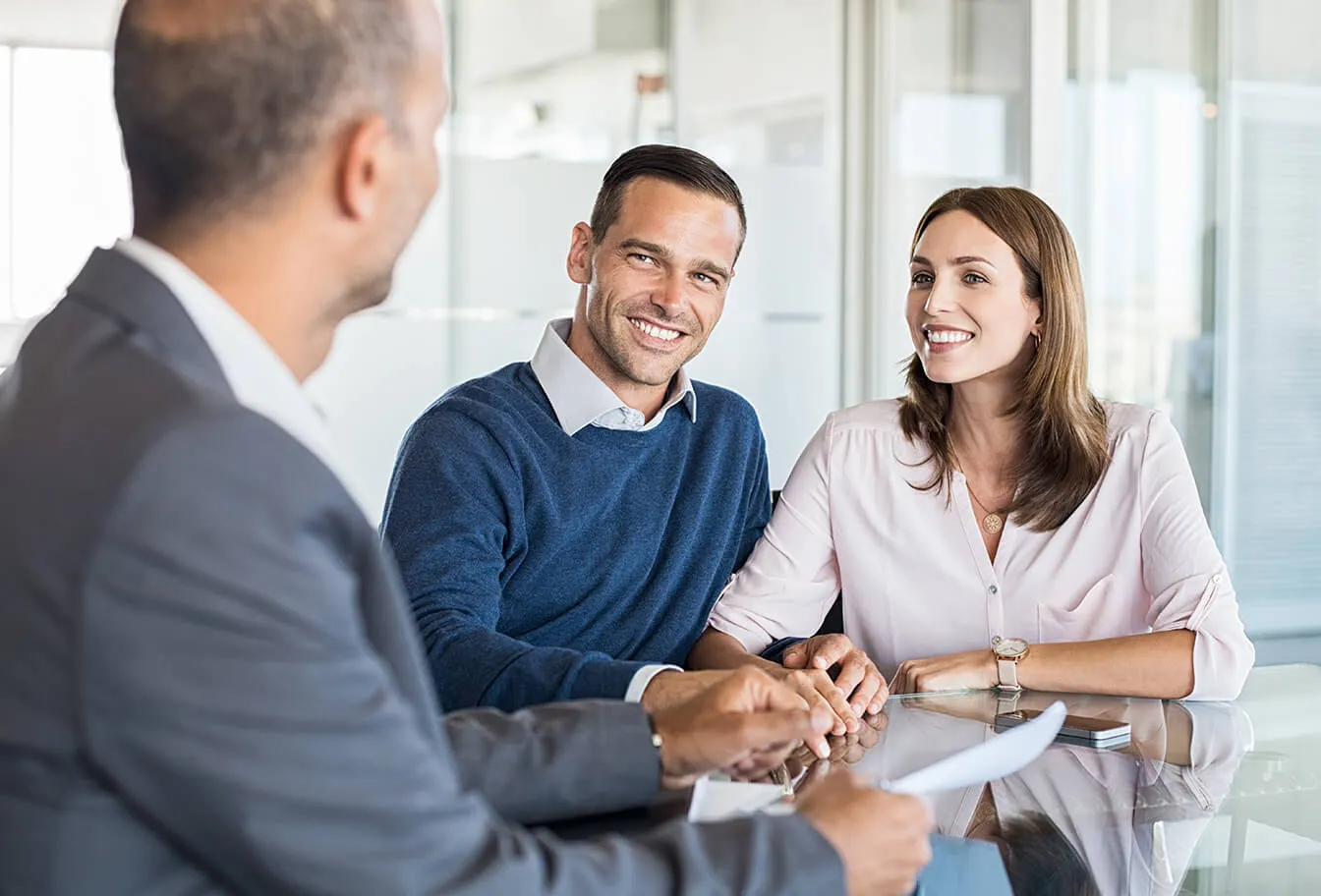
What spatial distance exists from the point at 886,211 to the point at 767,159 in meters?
0.48

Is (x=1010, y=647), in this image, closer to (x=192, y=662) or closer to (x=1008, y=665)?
(x=1008, y=665)

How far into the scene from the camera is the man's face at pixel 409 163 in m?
0.91

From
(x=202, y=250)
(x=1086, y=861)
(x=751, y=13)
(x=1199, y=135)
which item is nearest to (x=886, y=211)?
(x=751, y=13)

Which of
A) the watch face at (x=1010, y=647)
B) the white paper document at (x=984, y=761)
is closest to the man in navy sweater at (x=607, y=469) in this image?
the watch face at (x=1010, y=647)

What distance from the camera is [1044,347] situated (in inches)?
96.2

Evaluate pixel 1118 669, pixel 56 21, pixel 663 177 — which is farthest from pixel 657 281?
pixel 56 21

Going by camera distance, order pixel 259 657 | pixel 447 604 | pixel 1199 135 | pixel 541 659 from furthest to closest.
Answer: pixel 1199 135 → pixel 447 604 → pixel 541 659 → pixel 259 657

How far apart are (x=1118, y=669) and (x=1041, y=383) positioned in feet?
1.94

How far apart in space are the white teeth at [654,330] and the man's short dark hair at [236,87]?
1356mm

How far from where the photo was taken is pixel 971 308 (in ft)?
7.95

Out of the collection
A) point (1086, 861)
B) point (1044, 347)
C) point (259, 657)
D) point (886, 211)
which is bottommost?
point (1086, 861)

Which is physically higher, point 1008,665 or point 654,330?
point 654,330

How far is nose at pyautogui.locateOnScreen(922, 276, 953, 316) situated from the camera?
2.45 metres

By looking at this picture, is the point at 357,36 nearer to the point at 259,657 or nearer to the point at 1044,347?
the point at 259,657
